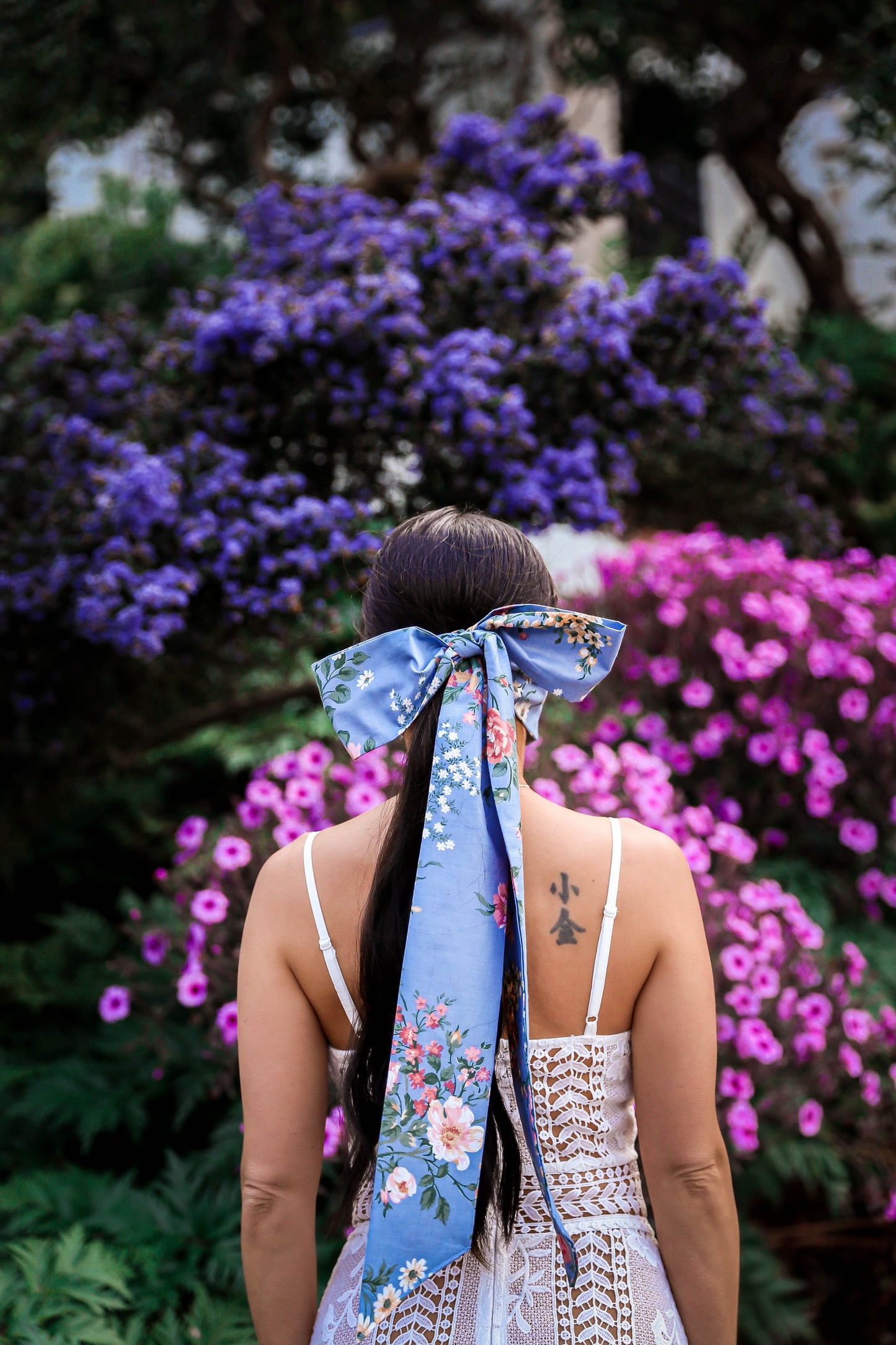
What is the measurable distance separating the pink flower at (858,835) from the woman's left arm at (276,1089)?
2537 millimetres

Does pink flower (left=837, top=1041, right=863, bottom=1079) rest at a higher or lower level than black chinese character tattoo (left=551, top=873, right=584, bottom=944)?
lower

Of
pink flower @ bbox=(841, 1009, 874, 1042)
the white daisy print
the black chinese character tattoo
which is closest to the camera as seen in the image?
the white daisy print

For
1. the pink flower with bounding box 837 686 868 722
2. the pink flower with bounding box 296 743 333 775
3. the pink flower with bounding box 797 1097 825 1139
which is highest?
the pink flower with bounding box 837 686 868 722

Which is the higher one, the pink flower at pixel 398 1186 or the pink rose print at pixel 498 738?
the pink rose print at pixel 498 738

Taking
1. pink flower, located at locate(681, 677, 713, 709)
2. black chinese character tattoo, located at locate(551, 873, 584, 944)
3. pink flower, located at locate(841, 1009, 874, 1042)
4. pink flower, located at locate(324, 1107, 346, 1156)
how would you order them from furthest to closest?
pink flower, located at locate(681, 677, 713, 709)
pink flower, located at locate(841, 1009, 874, 1042)
pink flower, located at locate(324, 1107, 346, 1156)
black chinese character tattoo, located at locate(551, 873, 584, 944)

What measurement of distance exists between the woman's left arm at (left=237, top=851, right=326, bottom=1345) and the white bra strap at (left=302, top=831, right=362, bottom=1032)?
1.0 inches

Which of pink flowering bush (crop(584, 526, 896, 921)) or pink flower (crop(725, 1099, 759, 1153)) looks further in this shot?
pink flowering bush (crop(584, 526, 896, 921))

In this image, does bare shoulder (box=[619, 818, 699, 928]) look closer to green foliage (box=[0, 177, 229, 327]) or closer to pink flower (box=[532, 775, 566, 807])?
pink flower (box=[532, 775, 566, 807])

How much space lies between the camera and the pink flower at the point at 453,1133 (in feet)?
3.84

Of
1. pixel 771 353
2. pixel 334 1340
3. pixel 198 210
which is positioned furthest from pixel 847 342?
pixel 334 1340

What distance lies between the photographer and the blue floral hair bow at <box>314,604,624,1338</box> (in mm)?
1159

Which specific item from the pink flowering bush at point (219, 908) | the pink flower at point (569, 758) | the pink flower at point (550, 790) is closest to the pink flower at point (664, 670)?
the pink flower at point (569, 758)

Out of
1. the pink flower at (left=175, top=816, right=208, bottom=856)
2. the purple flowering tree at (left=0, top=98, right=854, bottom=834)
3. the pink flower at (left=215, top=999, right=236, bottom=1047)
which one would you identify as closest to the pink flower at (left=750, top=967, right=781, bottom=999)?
the pink flower at (left=215, top=999, right=236, bottom=1047)

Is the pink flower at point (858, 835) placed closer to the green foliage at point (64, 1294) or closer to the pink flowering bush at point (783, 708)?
the pink flowering bush at point (783, 708)
